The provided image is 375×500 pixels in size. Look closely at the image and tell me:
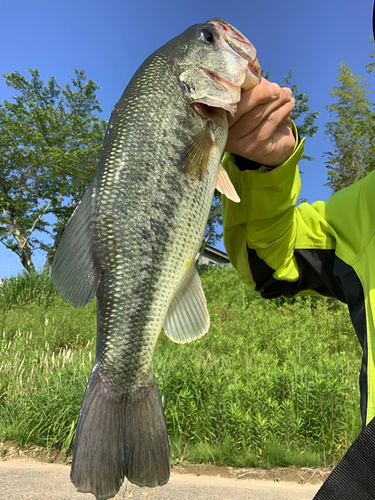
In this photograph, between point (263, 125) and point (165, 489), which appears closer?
point (263, 125)

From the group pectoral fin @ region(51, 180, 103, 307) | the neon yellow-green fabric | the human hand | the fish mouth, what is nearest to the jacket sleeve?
the neon yellow-green fabric

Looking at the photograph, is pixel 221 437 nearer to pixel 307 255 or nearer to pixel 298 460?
pixel 298 460

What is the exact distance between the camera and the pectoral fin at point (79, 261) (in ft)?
4.59

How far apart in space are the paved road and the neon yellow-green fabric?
6.79 ft

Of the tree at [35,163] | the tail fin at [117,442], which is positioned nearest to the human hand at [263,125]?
the tail fin at [117,442]

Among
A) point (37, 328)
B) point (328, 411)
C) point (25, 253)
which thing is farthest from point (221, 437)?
point (25, 253)

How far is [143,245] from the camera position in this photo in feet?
4.52

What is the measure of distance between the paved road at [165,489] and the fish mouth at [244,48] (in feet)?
9.96

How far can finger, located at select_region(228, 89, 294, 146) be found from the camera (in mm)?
1656

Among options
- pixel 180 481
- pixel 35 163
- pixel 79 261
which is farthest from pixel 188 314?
pixel 35 163

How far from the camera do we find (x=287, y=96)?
173 centimetres

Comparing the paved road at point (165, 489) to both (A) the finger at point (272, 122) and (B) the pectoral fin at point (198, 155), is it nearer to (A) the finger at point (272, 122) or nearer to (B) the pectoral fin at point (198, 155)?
(B) the pectoral fin at point (198, 155)

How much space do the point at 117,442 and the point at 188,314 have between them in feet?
1.73

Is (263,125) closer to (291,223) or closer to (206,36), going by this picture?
(206,36)
